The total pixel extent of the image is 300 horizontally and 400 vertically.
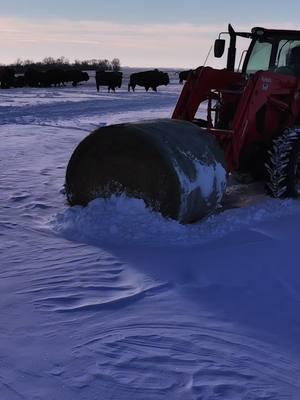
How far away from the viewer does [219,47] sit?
781cm

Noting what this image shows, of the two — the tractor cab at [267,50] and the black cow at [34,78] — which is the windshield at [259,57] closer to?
the tractor cab at [267,50]

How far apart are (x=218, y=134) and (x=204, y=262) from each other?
8.08ft

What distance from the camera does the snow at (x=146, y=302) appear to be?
2.96 metres

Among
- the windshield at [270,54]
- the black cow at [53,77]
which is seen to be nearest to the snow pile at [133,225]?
the windshield at [270,54]

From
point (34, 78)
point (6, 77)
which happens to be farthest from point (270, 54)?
point (34, 78)

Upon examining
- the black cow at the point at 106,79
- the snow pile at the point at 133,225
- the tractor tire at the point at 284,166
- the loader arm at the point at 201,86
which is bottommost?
the snow pile at the point at 133,225

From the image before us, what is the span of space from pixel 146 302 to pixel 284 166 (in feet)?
10.8

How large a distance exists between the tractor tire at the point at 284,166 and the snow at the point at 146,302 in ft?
0.64

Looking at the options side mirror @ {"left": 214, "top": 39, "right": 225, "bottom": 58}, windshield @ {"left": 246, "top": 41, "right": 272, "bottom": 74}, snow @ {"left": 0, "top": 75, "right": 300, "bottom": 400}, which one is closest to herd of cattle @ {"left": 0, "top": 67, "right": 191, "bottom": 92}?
windshield @ {"left": 246, "top": 41, "right": 272, "bottom": 74}

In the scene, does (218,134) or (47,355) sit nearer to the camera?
(47,355)

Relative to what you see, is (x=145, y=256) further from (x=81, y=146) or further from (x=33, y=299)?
(x=81, y=146)

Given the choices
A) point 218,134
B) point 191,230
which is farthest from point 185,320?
point 218,134

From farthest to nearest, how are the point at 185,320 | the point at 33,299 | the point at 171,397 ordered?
the point at 33,299, the point at 185,320, the point at 171,397

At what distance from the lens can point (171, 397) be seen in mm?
2809
